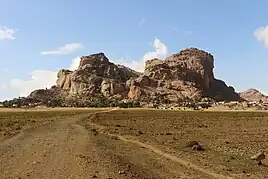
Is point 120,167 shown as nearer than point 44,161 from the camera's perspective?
Yes

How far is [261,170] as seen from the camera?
59.1ft

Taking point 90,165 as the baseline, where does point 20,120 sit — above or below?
above

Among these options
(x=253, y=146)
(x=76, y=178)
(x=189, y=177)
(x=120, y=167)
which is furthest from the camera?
(x=253, y=146)

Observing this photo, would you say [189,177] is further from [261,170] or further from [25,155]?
[25,155]

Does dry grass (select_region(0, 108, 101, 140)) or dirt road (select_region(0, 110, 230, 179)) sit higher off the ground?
dry grass (select_region(0, 108, 101, 140))

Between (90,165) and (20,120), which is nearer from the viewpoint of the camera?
(90,165)

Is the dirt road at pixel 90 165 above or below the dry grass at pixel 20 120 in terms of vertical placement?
below

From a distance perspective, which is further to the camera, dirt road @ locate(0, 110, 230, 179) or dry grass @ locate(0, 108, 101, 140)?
dry grass @ locate(0, 108, 101, 140)

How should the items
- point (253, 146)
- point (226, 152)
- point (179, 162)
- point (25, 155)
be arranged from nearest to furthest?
point (179, 162), point (25, 155), point (226, 152), point (253, 146)

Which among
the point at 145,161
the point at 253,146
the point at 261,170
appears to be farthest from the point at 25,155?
the point at 253,146

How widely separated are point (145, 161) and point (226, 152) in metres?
7.50

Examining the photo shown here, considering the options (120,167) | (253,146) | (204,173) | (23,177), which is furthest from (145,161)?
(253,146)

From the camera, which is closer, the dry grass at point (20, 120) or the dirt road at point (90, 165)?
the dirt road at point (90, 165)

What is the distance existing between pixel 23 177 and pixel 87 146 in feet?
35.8
